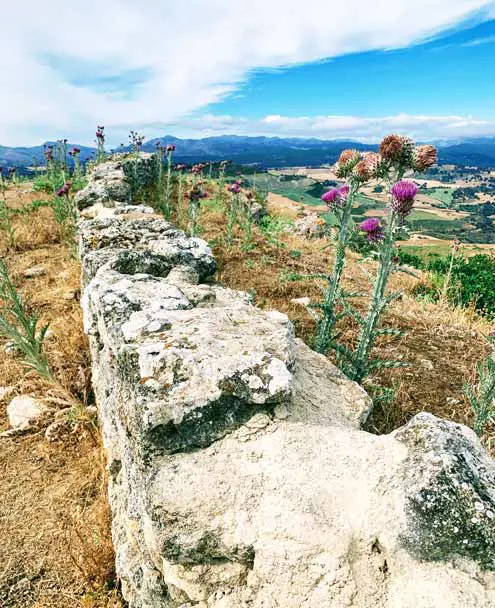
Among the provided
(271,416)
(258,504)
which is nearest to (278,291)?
(271,416)

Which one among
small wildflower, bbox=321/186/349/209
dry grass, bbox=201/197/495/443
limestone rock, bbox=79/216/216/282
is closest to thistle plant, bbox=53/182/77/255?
dry grass, bbox=201/197/495/443

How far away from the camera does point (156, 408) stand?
171cm

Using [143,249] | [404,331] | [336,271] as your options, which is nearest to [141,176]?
[143,249]

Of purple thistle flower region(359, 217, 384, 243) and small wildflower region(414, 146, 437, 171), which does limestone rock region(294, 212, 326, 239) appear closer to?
purple thistle flower region(359, 217, 384, 243)

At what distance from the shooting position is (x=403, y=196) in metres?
2.83

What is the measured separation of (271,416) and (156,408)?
1.74ft

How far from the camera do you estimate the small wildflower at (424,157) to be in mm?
2998

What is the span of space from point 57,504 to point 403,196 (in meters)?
3.32

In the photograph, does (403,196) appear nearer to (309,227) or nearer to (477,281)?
(477,281)

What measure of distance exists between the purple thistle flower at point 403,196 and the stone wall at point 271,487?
1.40 meters

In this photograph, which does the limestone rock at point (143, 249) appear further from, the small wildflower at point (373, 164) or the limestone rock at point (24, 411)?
the small wildflower at point (373, 164)

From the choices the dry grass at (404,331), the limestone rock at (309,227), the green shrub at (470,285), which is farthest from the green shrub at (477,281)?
the limestone rock at (309,227)

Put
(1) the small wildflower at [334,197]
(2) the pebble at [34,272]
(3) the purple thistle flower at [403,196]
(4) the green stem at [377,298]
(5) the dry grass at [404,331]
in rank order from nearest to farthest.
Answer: (3) the purple thistle flower at [403,196] → (4) the green stem at [377,298] → (5) the dry grass at [404,331] → (1) the small wildflower at [334,197] → (2) the pebble at [34,272]

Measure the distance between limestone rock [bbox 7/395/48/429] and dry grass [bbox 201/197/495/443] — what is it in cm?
277
